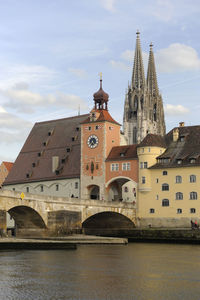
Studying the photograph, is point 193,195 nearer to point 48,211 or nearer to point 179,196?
point 179,196

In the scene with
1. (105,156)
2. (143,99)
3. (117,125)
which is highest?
(143,99)

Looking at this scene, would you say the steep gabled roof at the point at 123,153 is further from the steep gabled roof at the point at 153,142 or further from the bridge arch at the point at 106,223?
the bridge arch at the point at 106,223

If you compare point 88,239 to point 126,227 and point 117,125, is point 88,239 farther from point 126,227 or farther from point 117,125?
point 117,125

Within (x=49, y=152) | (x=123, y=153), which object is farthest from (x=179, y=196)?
(x=49, y=152)

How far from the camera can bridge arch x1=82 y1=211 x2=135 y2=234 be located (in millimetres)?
76500

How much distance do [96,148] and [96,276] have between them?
5141 centimetres

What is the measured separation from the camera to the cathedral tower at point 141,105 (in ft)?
506

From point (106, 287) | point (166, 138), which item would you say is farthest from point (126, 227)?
point (106, 287)

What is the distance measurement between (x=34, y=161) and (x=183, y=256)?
51896 mm

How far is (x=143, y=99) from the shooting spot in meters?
156

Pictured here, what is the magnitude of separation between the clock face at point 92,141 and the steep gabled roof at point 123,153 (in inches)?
99.8

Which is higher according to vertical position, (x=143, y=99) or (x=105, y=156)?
(x=143, y=99)

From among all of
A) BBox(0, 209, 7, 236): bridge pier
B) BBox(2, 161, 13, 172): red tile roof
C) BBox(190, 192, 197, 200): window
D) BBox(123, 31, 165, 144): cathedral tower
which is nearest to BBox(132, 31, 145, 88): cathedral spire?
BBox(123, 31, 165, 144): cathedral tower

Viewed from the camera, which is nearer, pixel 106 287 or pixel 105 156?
pixel 106 287
